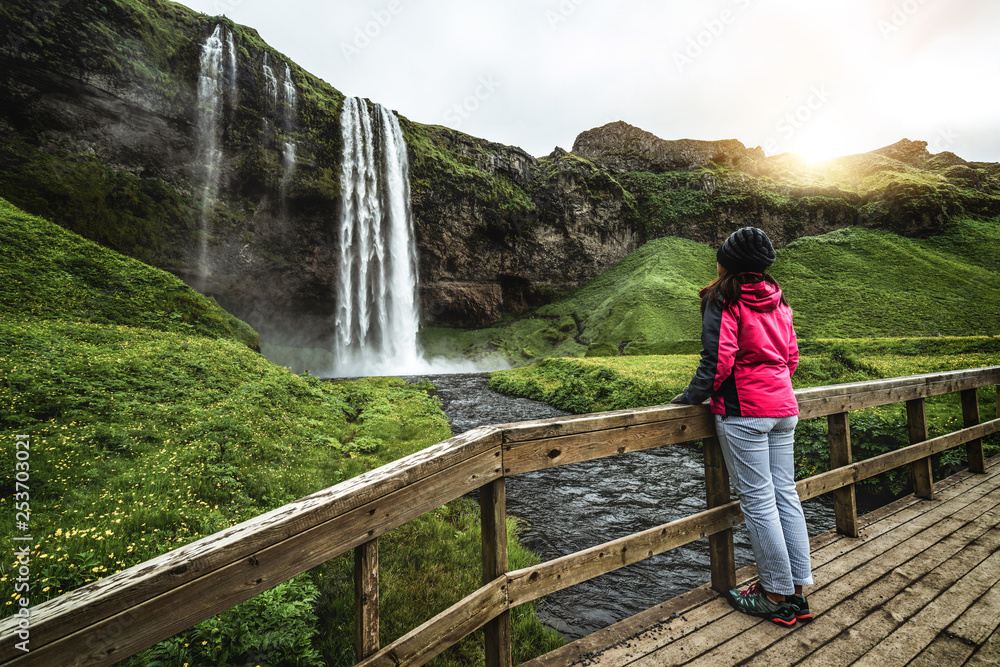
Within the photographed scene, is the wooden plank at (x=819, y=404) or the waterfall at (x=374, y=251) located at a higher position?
the waterfall at (x=374, y=251)

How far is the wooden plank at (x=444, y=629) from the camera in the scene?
1994 mm

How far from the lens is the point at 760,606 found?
10.1 ft

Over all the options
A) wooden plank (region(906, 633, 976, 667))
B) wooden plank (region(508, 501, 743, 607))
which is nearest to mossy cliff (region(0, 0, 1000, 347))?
wooden plank (region(508, 501, 743, 607))

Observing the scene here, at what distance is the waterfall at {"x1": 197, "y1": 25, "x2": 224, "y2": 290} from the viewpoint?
34406mm

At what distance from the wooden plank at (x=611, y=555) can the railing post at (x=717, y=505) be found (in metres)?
0.10

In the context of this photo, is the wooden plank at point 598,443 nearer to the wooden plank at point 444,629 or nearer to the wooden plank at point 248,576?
the wooden plank at point 248,576

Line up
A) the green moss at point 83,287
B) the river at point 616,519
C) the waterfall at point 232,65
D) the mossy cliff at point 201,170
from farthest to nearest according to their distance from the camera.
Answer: the waterfall at point 232,65, the mossy cliff at point 201,170, the green moss at point 83,287, the river at point 616,519

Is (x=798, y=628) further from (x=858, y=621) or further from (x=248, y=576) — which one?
(x=248, y=576)

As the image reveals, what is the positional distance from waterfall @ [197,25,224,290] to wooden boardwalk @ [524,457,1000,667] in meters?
45.0

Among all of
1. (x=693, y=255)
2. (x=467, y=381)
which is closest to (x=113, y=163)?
(x=467, y=381)

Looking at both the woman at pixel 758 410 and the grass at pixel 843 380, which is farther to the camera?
the grass at pixel 843 380

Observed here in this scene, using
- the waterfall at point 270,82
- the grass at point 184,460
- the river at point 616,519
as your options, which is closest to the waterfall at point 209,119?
the waterfall at point 270,82

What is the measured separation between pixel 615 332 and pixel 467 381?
2229 centimetres

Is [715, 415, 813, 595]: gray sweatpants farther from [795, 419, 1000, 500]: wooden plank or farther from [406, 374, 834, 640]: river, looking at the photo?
[406, 374, 834, 640]: river
